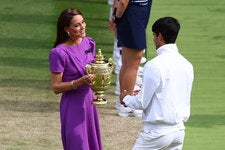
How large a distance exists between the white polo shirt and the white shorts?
9cm

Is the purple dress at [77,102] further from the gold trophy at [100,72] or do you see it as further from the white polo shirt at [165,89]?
the white polo shirt at [165,89]

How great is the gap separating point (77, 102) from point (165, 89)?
129cm

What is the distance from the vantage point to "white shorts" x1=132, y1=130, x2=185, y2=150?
780 centimetres

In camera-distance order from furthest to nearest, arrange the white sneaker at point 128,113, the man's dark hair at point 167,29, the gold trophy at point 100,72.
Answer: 1. the white sneaker at point 128,113
2. the gold trophy at point 100,72
3. the man's dark hair at point 167,29

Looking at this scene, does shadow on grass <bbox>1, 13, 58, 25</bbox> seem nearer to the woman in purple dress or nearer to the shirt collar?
the woman in purple dress

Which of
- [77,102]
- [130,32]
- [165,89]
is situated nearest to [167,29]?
[165,89]

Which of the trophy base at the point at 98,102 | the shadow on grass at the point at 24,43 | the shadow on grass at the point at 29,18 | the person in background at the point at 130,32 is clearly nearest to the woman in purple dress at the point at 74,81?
the trophy base at the point at 98,102

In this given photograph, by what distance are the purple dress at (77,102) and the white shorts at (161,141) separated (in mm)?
930

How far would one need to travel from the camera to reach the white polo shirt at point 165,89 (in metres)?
7.64

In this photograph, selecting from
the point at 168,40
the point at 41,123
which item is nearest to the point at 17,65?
the point at 41,123

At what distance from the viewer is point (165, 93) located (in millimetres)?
7688

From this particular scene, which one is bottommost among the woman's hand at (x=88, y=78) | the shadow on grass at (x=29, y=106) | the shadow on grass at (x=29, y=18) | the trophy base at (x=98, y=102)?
the shadow on grass at (x=29, y=18)

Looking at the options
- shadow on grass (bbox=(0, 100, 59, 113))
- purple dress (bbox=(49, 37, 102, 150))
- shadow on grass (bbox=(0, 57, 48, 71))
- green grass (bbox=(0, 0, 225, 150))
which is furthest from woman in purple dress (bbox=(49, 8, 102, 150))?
shadow on grass (bbox=(0, 57, 48, 71))

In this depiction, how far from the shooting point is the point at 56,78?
8.52m
